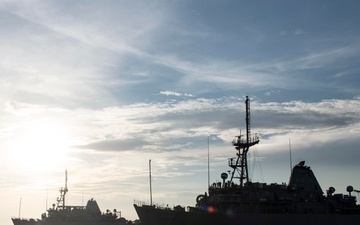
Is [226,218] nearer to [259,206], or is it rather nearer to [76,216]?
[259,206]

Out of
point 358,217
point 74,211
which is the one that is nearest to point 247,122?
point 358,217

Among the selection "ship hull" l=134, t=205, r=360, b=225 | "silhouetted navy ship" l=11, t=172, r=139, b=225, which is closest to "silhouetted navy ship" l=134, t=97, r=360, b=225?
"ship hull" l=134, t=205, r=360, b=225

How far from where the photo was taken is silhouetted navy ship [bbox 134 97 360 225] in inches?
2013

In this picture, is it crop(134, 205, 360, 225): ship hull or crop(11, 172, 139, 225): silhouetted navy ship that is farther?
crop(11, 172, 139, 225): silhouetted navy ship

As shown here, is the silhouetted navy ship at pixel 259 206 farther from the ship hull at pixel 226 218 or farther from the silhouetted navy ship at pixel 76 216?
the silhouetted navy ship at pixel 76 216

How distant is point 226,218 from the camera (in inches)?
2002

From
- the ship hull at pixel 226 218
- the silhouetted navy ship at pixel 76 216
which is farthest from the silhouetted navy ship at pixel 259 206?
the silhouetted navy ship at pixel 76 216

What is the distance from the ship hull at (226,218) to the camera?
166 feet

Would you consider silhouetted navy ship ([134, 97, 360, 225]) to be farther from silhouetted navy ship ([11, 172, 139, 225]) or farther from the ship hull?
silhouetted navy ship ([11, 172, 139, 225])

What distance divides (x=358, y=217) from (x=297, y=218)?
8590mm

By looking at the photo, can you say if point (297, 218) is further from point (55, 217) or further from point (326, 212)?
point (55, 217)

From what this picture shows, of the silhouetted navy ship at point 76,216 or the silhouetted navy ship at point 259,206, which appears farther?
the silhouetted navy ship at point 76,216

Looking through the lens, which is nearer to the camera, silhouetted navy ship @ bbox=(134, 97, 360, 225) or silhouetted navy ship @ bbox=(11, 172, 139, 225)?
silhouetted navy ship @ bbox=(134, 97, 360, 225)

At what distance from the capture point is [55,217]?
3440 inches
